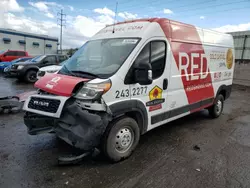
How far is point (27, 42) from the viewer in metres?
36.2

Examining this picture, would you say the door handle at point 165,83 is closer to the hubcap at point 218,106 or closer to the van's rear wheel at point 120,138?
the van's rear wheel at point 120,138

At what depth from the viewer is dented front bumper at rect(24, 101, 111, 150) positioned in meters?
2.70

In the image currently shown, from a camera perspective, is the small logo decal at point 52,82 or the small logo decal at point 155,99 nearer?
the small logo decal at point 52,82

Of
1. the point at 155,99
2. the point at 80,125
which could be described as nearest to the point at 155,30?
A: the point at 155,99

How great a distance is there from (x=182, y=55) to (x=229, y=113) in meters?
3.92

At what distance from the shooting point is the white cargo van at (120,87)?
2.78m

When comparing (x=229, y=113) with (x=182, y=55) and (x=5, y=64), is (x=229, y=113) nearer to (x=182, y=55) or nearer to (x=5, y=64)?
(x=182, y=55)

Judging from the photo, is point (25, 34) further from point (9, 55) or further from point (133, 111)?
point (133, 111)

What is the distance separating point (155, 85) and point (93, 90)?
1305mm

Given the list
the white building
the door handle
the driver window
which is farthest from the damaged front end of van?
the white building

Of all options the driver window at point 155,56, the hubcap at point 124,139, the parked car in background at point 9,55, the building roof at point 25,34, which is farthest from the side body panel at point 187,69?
the building roof at point 25,34

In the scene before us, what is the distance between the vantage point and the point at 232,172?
9.93 ft

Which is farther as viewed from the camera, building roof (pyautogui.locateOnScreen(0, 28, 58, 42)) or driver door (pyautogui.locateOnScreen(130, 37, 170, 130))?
building roof (pyautogui.locateOnScreen(0, 28, 58, 42))

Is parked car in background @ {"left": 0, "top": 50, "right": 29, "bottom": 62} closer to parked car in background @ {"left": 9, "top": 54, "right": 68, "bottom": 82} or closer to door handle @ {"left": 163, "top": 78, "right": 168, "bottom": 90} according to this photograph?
parked car in background @ {"left": 9, "top": 54, "right": 68, "bottom": 82}
